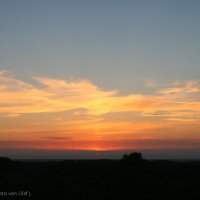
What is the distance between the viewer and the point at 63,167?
57531mm

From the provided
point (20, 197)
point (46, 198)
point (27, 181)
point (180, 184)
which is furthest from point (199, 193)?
point (27, 181)

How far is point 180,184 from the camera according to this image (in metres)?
40.3

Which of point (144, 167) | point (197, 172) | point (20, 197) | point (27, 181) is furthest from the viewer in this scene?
point (144, 167)

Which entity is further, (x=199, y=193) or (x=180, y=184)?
(x=180, y=184)

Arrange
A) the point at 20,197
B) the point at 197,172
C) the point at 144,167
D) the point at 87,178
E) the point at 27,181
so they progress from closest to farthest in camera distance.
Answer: the point at 20,197, the point at 27,181, the point at 87,178, the point at 197,172, the point at 144,167

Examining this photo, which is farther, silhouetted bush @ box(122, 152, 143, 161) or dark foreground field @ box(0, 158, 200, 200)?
silhouetted bush @ box(122, 152, 143, 161)

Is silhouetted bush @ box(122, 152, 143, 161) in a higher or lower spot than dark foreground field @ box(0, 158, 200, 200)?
higher

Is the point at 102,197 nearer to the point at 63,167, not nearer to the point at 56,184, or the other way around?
the point at 56,184

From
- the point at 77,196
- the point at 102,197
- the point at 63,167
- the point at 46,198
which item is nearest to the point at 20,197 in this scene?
the point at 46,198

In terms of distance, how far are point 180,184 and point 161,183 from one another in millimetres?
2364

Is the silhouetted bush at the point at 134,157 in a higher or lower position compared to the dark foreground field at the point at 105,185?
higher

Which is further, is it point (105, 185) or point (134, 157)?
point (134, 157)

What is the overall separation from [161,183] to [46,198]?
15.0 m

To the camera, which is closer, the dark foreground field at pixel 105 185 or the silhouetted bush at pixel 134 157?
the dark foreground field at pixel 105 185
